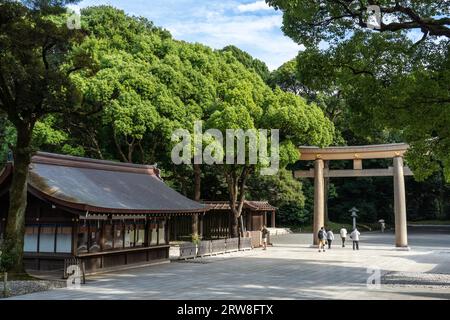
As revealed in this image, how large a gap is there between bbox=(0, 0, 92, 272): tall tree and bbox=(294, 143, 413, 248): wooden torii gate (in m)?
20.1

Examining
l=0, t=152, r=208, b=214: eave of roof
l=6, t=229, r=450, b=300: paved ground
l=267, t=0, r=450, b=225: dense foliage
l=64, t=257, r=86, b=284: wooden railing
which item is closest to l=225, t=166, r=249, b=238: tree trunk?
l=6, t=229, r=450, b=300: paved ground

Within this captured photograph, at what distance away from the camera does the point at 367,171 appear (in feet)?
104

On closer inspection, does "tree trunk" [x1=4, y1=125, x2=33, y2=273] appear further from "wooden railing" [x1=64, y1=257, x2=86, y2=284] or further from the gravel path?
"wooden railing" [x1=64, y1=257, x2=86, y2=284]

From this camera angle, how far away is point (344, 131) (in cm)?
5372

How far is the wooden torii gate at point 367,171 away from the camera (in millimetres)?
29781

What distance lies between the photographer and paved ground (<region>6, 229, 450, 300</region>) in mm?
12641

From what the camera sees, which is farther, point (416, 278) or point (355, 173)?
point (355, 173)

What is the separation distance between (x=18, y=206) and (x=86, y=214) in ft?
7.25

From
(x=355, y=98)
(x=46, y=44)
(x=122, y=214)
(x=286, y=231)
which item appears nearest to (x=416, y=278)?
(x=355, y=98)

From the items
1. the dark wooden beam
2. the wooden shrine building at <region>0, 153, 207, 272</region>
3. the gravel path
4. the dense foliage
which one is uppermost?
the dense foliage

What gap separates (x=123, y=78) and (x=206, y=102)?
5623mm

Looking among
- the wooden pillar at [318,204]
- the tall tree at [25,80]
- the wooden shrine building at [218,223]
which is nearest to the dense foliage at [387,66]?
the tall tree at [25,80]

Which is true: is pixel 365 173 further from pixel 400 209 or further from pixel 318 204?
pixel 318 204

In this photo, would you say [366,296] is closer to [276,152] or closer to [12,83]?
[12,83]
